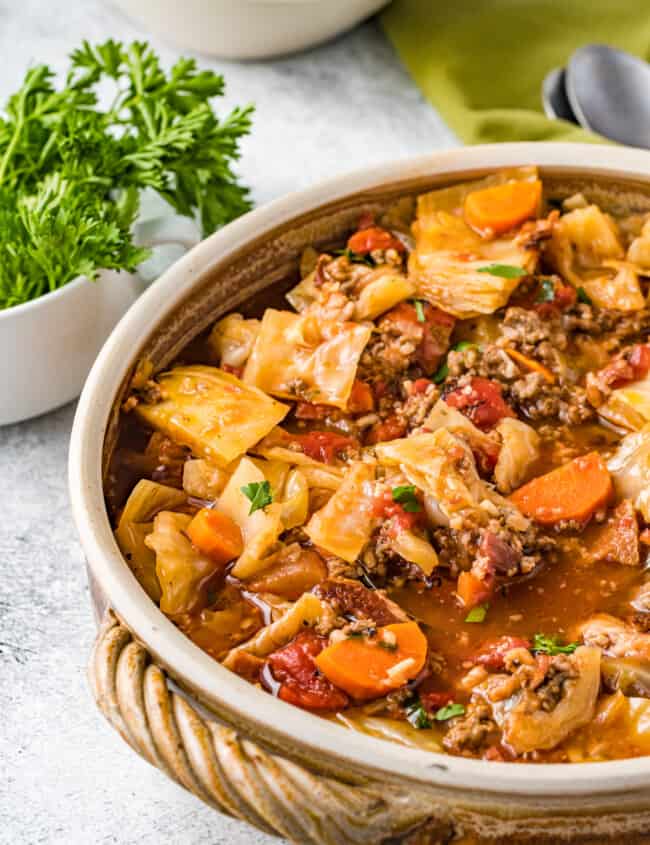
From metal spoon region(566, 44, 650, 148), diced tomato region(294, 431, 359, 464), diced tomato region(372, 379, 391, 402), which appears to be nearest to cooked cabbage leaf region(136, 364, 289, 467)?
diced tomato region(294, 431, 359, 464)

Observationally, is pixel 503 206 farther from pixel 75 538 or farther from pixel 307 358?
pixel 75 538

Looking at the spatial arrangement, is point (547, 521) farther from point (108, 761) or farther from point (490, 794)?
point (108, 761)

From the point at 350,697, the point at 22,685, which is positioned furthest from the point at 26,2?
the point at 350,697

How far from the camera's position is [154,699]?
126 inches

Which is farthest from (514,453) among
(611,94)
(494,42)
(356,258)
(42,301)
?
(494,42)

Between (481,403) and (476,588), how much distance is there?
0.78m

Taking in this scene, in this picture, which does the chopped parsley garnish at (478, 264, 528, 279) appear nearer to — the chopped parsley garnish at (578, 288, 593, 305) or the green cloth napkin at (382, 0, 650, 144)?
the chopped parsley garnish at (578, 288, 593, 305)

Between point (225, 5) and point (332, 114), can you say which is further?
point (332, 114)

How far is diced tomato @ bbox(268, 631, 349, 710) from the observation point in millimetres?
3426

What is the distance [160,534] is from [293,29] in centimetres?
334

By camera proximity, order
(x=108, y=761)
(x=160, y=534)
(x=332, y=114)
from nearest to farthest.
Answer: (x=160, y=534)
(x=108, y=761)
(x=332, y=114)

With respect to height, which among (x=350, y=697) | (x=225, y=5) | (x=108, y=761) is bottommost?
(x=108, y=761)

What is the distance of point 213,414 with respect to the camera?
4164mm

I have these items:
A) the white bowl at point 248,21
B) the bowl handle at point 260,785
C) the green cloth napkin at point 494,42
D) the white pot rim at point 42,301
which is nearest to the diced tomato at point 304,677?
the bowl handle at point 260,785
